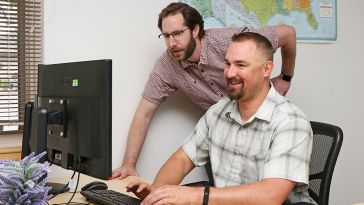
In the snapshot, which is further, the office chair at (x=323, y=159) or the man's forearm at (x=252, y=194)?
the office chair at (x=323, y=159)

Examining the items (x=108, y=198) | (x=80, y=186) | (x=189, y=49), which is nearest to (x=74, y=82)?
(x=108, y=198)

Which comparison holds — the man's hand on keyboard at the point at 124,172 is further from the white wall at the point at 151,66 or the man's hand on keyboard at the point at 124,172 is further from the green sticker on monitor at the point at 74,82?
the green sticker on monitor at the point at 74,82

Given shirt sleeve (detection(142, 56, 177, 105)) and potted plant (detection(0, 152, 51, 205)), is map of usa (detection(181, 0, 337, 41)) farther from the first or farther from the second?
potted plant (detection(0, 152, 51, 205))

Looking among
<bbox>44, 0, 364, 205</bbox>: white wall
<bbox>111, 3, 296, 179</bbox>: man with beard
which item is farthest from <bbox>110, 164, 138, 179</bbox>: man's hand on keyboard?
<bbox>44, 0, 364, 205</bbox>: white wall

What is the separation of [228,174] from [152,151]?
0.78 m

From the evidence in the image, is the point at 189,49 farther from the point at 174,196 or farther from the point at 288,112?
the point at 174,196

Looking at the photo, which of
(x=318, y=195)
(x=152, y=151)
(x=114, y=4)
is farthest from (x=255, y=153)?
(x=114, y=4)

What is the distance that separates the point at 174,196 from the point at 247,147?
0.44 metres

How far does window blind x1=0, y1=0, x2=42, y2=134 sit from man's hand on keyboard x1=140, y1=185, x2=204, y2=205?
1066mm

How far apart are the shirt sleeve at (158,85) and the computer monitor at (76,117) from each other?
0.82 meters

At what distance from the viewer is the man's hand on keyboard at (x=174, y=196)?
1.35 m

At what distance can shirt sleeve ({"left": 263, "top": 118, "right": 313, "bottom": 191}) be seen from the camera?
1.48 metres

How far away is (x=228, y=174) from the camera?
1.75 m

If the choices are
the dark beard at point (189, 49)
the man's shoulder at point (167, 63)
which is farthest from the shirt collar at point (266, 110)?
the man's shoulder at point (167, 63)
